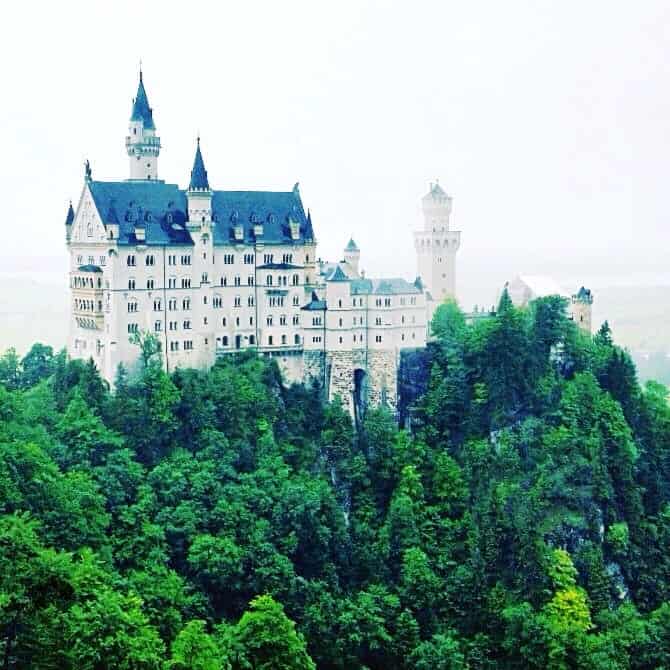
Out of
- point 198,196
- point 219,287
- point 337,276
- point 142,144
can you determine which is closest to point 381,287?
point 337,276

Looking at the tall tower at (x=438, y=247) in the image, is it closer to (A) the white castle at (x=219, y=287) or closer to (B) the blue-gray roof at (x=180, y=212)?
(A) the white castle at (x=219, y=287)

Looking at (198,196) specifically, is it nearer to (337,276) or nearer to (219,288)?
(219,288)

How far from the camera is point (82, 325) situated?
80.7 m

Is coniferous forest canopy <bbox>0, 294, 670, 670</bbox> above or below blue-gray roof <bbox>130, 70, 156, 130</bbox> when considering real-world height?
below

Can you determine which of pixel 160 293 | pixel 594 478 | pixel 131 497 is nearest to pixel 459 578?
pixel 594 478

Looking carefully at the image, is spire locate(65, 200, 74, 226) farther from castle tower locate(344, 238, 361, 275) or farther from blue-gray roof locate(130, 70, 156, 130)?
castle tower locate(344, 238, 361, 275)

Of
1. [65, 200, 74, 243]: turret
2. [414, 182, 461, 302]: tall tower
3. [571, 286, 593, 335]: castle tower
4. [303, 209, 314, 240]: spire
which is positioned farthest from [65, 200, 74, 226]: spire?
[571, 286, 593, 335]: castle tower

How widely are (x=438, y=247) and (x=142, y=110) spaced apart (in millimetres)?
24720

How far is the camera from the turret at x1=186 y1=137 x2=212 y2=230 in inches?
3194

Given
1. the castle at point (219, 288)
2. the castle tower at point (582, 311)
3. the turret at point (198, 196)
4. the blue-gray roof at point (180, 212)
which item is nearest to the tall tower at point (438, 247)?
the castle at point (219, 288)

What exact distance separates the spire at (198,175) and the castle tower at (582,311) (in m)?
30.1

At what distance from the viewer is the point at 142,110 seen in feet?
278

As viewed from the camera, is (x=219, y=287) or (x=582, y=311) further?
(x=582, y=311)

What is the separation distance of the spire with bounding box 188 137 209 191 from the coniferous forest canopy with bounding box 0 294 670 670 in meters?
11.2
